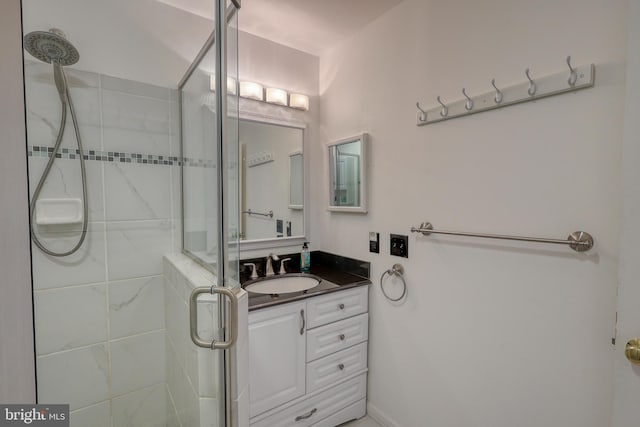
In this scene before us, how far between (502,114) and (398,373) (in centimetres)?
152

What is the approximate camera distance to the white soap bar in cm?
115

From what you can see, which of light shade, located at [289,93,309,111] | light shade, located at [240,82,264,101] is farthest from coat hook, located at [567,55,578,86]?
light shade, located at [240,82,264,101]

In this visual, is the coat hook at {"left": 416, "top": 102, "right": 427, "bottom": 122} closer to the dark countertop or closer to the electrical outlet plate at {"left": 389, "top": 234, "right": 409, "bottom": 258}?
the electrical outlet plate at {"left": 389, "top": 234, "right": 409, "bottom": 258}

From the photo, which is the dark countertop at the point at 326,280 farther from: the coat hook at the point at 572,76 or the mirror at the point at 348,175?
the coat hook at the point at 572,76

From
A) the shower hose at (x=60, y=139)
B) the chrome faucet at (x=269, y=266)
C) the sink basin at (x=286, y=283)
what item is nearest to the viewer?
the shower hose at (x=60, y=139)

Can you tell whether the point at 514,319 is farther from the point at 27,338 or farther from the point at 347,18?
the point at 347,18

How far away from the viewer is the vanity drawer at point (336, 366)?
67.1 inches

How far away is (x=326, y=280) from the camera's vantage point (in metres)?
1.92

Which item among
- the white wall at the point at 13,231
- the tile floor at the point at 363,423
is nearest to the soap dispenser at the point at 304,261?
the tile floor at the point at 363,423

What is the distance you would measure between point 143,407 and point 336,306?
1183 mm

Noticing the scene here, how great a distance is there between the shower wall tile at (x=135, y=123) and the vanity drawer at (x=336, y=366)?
152cm

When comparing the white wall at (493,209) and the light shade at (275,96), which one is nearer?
the white wall at (493,209)

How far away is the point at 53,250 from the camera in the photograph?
1286 mm

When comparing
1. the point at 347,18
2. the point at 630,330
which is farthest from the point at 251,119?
the point at 630,330
